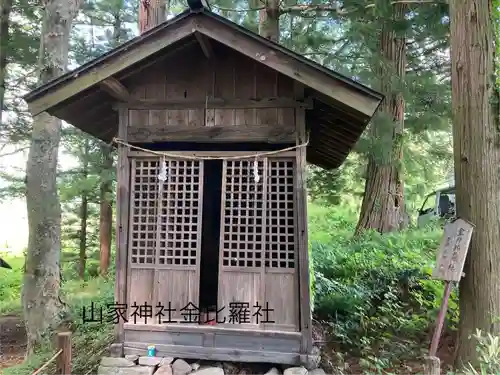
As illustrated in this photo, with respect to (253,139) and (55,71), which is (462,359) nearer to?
(253,139)

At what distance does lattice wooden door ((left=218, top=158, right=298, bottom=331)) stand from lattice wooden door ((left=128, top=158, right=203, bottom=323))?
39 cm

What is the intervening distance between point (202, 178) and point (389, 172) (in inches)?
281

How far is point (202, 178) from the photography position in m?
5.36

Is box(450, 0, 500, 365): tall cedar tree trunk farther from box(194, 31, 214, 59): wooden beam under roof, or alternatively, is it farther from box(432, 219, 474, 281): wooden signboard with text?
box(194, 31, 214, 59): wooden beam under roof

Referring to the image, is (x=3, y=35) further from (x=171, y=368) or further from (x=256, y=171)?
(x=171, y=368)

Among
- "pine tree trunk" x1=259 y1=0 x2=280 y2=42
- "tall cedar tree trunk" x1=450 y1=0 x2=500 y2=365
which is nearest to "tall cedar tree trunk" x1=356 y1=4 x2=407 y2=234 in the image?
"pine tree trunk" x1=259 y1=0 x2=280 y2=42

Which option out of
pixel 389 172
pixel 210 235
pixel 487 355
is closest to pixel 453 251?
pixel 487 355

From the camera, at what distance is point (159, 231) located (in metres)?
5.30

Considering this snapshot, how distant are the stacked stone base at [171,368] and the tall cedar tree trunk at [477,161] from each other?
200 cm

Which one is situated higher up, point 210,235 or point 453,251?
point 210,235

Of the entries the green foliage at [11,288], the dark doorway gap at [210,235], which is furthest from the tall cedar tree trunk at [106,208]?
the dark doorway gap at [210,235]

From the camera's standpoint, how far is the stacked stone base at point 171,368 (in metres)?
4.89

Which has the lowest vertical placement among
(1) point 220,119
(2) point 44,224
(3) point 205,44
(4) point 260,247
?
(4) point 260,247

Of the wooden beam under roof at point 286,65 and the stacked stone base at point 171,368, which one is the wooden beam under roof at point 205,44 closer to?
the wooden beam under roof at point 286,65
